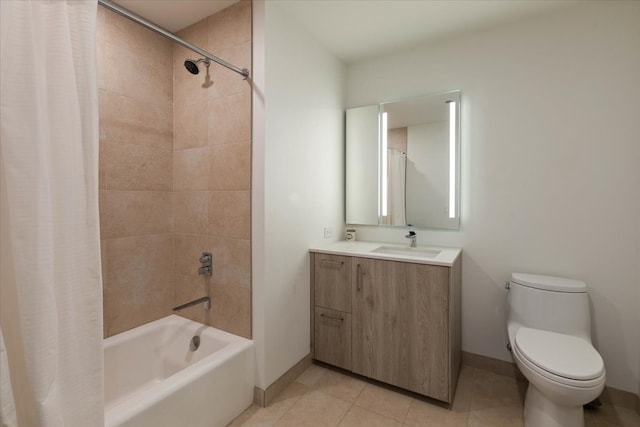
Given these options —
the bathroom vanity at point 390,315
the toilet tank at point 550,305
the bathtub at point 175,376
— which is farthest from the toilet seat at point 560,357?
the bathtub at point 175,376

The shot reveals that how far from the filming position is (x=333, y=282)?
212 cm

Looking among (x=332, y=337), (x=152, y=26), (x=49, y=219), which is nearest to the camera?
(x=49, y=219)

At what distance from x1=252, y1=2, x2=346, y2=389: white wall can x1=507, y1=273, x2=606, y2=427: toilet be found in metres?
1.36

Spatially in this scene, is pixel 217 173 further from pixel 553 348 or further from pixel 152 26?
pixel 553 348

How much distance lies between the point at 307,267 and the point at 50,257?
5.02ft

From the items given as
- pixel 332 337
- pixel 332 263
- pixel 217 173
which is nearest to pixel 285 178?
pixel 217 173

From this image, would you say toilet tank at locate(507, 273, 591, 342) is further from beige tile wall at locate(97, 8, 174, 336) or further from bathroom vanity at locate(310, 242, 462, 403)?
beige tile wall at locate(97, 8, 174, 336)

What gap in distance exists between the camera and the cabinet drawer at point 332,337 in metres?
2.08

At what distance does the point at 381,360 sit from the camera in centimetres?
195

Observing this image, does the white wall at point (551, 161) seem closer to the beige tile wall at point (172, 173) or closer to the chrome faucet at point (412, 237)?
the chrome faucet at point (412, 237)

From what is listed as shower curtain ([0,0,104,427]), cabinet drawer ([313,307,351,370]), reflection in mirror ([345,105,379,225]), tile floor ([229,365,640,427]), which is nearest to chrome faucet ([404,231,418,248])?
reflection in mirror ([345,105,379,225])

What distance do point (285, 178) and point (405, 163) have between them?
1070mm

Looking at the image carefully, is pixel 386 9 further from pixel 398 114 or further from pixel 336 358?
pixel 336 358

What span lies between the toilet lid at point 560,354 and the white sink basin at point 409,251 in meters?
0.68
